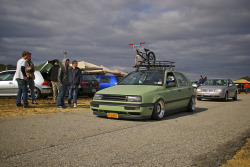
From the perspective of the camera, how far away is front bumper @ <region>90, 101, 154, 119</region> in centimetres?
659

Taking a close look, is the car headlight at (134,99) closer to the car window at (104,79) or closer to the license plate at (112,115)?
the license plate at (112,115)

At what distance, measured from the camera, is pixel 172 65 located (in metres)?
9.59

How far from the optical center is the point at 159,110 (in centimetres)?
729

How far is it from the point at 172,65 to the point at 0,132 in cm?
641

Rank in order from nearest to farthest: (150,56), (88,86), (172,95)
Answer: (172,95) → (88,86) → (150,56)

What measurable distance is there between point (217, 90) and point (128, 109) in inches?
426

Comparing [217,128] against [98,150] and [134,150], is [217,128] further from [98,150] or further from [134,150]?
[98,150]

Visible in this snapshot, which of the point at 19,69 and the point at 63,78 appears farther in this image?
the point at 63,78

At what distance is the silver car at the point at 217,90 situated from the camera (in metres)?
15.8

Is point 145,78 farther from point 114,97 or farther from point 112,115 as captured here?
point 112,115

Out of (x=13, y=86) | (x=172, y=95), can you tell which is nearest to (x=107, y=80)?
(x=13, y=86)

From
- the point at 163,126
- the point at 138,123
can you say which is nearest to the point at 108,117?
the point at 138,123

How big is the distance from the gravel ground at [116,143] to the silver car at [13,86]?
243 inches

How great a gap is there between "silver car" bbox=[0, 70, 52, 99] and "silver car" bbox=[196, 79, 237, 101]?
30.8ft
